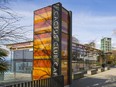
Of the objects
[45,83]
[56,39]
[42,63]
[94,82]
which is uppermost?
[56,39]

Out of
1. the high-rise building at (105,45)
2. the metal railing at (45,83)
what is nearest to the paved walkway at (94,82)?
the metal railing at (45,83)

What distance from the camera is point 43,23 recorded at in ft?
46.9

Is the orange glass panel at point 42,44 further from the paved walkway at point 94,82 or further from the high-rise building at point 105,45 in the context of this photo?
the high-rise building at point 105,45

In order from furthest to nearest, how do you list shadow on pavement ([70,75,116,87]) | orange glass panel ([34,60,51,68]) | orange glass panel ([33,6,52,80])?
shadow on pavement ([70,75,116,87]) → orange glass panel ([33,6,52,80]) → orange glass panel ([34,60,51,68])

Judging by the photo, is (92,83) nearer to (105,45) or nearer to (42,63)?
(42,63)

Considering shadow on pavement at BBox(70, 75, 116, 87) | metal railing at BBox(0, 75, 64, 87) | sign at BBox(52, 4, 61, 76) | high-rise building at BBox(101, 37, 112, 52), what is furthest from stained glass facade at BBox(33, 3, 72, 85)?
high-rise building at BBox(101, 37, 112, 52)

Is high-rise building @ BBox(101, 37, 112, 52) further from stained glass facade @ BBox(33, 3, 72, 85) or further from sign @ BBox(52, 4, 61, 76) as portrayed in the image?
sign @ BBox(52, 4, 61, 76)

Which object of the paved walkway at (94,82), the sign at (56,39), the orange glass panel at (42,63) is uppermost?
the sign at (56,39)

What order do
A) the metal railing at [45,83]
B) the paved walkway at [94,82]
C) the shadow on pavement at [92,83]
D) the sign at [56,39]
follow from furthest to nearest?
the paved walkway at [94,82] → the shadow on pavement at [92,83] → the sign at [56,39] → the metal railing at [45,83]

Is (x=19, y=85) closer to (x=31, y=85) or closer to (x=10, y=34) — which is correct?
(x=31, y=85)

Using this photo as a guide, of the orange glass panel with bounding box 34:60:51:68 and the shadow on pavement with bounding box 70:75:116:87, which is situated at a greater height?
the orange glass panel with bounding box 34:60:51:68

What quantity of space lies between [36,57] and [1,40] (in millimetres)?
7773

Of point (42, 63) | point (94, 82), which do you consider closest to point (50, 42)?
point (42, 63)

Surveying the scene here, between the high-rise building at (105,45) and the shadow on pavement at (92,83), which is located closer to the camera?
the shadow on pavement at (92,83)
